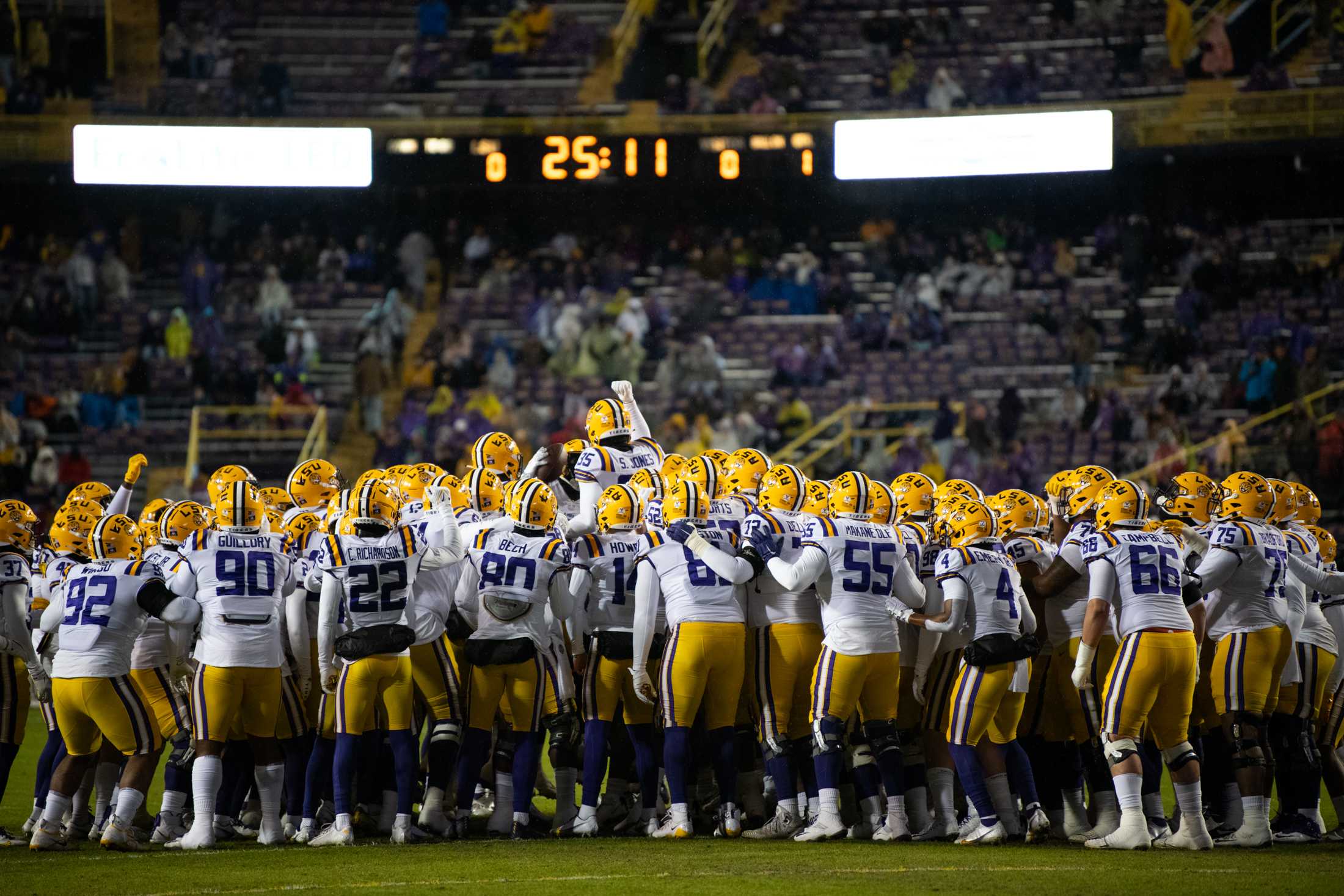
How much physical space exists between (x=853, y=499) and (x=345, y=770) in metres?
3.09

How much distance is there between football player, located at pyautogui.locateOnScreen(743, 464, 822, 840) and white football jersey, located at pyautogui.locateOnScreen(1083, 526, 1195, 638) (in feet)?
5.16

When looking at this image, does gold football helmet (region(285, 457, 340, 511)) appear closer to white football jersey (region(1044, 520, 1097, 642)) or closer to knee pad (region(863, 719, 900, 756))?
knee pad (region(863, 719, 900, 756))

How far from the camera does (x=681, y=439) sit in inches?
819

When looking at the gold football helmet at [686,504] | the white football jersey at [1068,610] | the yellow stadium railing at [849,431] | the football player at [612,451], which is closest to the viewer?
the gold football helmet at [686,504]

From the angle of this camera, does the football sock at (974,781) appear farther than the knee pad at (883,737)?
No

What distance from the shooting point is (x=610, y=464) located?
10.6 metres

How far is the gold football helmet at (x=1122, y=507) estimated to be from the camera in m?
8.71

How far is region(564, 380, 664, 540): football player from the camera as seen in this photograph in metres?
10.4

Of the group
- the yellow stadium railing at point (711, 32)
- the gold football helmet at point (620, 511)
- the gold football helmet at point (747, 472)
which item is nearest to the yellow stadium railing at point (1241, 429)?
the yellow stadium railing at point (711, 32)

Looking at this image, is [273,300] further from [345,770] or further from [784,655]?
[784,655]

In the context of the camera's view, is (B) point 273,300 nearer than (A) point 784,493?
No

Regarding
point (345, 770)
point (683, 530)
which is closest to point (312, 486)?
point (345, 770)

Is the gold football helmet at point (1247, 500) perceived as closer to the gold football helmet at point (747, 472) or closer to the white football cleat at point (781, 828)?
the gold football helmet at point (747, 472)

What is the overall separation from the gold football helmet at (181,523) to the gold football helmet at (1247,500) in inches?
228
